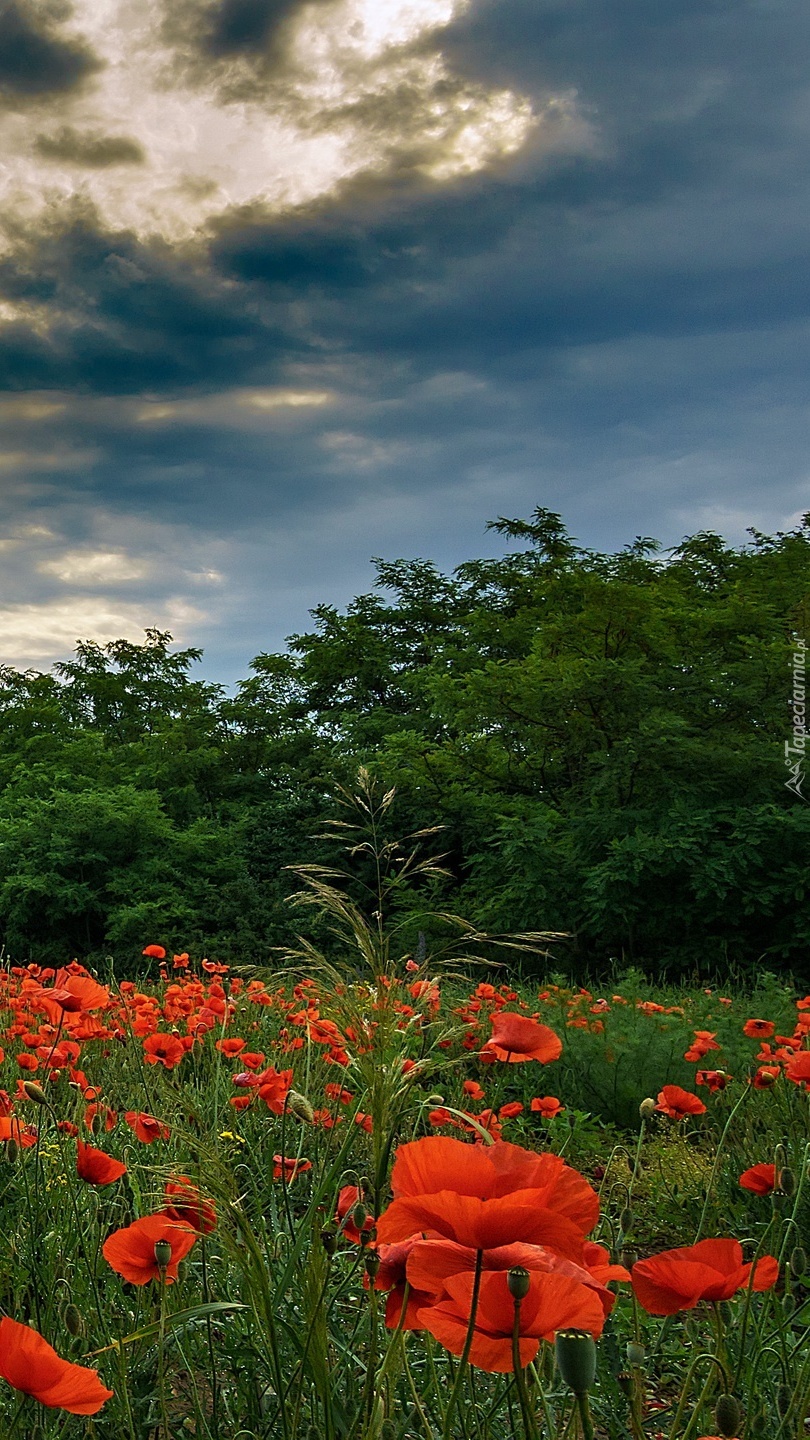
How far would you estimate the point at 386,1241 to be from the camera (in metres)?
0.72

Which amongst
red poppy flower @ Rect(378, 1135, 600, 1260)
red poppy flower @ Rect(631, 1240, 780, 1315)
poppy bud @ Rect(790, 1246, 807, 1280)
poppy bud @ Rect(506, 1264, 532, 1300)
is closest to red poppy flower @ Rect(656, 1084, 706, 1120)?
Result: poppy bud @ Rect(790, 1246, 807, 1280)

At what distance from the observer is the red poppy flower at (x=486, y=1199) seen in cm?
68

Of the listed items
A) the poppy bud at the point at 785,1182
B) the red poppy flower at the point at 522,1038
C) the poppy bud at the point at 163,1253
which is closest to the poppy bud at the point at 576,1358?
the poppy bud at the point at 163,1253

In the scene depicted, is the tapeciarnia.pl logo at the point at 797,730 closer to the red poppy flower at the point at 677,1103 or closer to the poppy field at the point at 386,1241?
the poppy field at the point at 386,1241

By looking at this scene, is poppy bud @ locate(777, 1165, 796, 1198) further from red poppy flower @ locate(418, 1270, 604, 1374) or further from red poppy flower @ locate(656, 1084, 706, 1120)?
red poppy flower @ locate(418, 1270, 604, 1374)

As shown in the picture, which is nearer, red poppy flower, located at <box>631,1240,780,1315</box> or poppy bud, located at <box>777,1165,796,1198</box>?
red poppy flower, located at <box>631,1240,780,1315</box>

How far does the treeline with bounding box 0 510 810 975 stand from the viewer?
959 centimetres

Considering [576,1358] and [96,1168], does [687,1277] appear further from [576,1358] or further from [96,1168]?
[96,1168]

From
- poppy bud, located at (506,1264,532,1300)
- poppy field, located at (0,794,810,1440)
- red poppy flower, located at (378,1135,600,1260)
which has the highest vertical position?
red poppy flower, located at (378,1135,600,1260)

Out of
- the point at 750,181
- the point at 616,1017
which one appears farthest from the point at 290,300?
the point at 616,1017

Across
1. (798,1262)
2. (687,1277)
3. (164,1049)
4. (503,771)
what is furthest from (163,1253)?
(503,771)

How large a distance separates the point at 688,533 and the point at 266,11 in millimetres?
10909

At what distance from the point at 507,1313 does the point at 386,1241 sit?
0.11 m

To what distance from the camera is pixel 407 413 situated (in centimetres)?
1156
